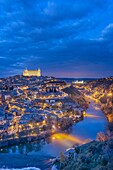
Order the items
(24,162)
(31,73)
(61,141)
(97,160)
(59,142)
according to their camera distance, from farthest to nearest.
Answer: (31,73), (61,141), (59,142), (24,162), (97,160)

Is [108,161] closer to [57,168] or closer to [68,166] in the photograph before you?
[68,166]

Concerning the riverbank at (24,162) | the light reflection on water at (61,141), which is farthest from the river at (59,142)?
the riverbank at (24,162)

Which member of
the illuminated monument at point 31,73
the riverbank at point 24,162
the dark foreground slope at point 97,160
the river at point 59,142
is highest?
the illuminated monument at point 31,73

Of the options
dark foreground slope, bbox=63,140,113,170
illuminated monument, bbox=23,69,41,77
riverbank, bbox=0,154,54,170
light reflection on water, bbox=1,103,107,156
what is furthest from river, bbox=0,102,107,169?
illuminated monument, bbox=23,69,41,77

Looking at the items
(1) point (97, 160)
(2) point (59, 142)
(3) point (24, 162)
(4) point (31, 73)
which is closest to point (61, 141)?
(2) point (59, 142)

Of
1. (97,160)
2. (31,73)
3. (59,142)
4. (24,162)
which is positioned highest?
(31,73)

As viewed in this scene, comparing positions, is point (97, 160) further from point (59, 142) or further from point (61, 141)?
point (61, 141)

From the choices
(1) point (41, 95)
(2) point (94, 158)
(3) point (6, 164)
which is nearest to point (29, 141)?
(3) point (6, 164)

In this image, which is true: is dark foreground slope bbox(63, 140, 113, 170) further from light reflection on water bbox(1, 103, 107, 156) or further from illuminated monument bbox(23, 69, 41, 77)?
illuminated monument bbox(23, 69, 41, 77)

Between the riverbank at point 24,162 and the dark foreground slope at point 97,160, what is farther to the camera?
the riverbank at point 24,162

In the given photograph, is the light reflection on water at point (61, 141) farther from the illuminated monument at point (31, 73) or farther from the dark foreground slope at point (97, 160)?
the illuminated monument at point (31, 73)

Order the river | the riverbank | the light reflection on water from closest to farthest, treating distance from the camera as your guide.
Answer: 1. the riverbank
2. the river
3. the light reflection on water

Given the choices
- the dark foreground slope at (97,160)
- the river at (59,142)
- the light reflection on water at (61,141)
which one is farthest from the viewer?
the light reflection on water at (61,141)
